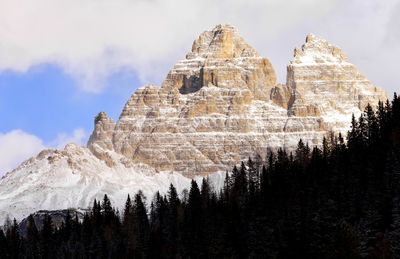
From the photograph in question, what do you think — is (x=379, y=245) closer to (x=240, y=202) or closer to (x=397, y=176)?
(x=397, y=176)

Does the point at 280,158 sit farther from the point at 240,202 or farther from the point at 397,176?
the point at 397,176

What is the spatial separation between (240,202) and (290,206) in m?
36.1

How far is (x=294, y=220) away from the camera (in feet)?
408

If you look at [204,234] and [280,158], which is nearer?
[204,234]

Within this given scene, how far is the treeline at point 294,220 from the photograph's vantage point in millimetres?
112125

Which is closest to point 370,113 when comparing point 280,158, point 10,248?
point 280,158

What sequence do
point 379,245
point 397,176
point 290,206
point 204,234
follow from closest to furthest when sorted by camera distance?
Answer: point 379,245, point 397,176, point 290,206, point 204,234

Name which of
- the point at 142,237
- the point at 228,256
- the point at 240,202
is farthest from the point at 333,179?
the point at 142,237

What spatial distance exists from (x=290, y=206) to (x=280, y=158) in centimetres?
5828

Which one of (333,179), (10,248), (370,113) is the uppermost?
(370,113)

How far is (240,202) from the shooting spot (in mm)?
162875

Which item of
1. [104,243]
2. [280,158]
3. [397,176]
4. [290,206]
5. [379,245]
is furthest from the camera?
[280,158]

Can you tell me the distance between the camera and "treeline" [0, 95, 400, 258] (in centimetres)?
11212

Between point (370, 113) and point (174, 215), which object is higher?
point (370, 113)
